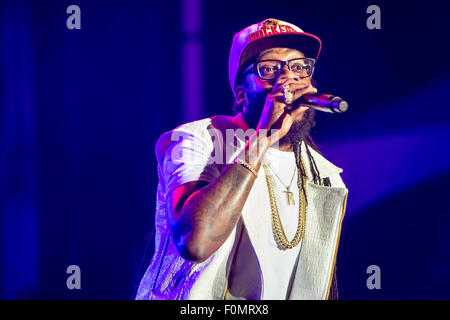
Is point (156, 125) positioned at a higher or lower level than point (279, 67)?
lower

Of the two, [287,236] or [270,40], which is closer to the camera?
[287,236]

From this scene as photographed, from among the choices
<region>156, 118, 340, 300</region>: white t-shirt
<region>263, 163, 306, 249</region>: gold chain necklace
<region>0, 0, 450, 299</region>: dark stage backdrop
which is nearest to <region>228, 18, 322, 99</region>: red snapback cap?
<region>156, 118, 340, 300</region>: white t-shirt

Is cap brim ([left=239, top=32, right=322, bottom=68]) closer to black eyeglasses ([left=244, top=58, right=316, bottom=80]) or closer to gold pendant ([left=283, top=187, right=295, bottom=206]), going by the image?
black eyeglasses ([left=244, top=58, right=316, bottom=80])

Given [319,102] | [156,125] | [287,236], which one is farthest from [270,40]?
[156,125]

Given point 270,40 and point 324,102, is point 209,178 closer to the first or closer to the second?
point 324,102

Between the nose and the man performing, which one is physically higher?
the nose

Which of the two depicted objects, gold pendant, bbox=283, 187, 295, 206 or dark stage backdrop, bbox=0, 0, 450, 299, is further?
dark stage backdrop, bbox=0, 0, 450, 299

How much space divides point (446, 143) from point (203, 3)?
1614mm

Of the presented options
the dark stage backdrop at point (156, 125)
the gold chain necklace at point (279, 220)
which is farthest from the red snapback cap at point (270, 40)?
the dark stage backdrop at point (156, 125)

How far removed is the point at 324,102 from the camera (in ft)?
4.09

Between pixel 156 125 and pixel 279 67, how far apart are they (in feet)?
3.01

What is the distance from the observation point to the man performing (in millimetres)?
1247

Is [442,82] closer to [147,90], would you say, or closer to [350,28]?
[350,28]

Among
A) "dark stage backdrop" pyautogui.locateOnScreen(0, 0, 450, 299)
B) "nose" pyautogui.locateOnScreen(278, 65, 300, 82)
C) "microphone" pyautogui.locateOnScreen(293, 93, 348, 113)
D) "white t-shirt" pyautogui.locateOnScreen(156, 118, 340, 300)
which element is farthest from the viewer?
"dark stage backdrop" pyautogui.locateOnScreen(0, 0, 450, 299)
